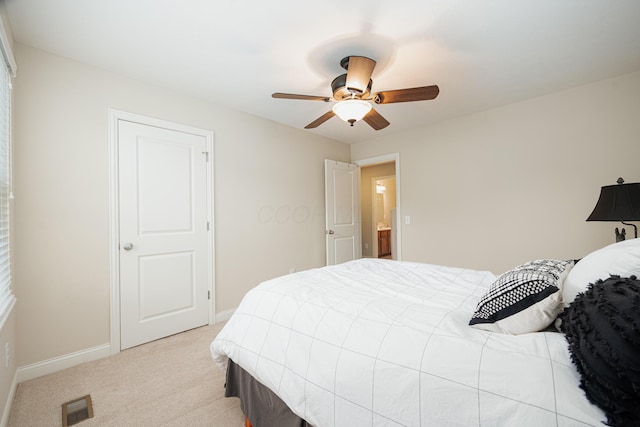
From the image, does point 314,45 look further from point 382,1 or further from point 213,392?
point 213,392

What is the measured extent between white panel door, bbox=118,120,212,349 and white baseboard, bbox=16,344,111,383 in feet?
0.52

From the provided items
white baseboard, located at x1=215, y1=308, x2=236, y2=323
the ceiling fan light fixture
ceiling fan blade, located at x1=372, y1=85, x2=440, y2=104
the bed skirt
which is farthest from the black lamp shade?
white baseboard, located at x1=215, y1=308, x2=236, y2=323

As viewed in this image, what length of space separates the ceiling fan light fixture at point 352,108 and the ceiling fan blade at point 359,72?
14 cm

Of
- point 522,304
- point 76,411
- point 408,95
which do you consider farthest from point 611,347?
point 76,411

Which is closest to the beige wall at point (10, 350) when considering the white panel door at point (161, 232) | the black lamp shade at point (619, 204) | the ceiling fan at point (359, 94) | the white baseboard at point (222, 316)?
the white panel door at point (161, 232)

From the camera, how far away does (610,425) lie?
0.65m

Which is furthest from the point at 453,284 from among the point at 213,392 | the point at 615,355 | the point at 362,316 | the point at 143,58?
the point at 143,58

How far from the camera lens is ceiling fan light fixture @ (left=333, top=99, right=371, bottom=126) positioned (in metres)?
2.14

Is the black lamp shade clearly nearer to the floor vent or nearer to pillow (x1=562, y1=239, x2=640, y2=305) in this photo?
pillow (x1=562, y1=239, x2=640, y2=305)

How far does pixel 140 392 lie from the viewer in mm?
1840

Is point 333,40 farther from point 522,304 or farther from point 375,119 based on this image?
point 522,304

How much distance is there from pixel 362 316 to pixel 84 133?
262 centimetres

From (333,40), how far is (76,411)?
2903 mm

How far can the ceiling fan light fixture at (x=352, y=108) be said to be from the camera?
7.03 feet
